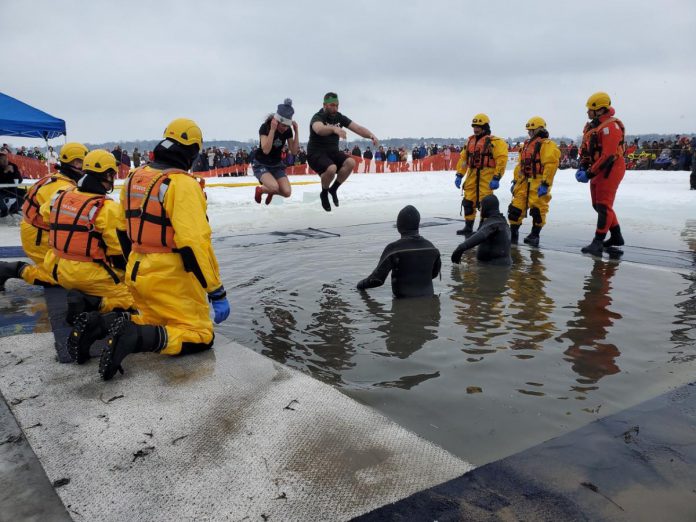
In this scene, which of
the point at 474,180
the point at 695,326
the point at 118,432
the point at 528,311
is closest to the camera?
the point at 118,432

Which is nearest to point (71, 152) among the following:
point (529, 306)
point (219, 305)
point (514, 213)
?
point (219, 305)

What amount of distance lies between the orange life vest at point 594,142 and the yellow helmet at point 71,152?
305 inches

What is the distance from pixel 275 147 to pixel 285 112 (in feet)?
2.44

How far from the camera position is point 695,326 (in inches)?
185

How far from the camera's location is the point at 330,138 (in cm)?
801

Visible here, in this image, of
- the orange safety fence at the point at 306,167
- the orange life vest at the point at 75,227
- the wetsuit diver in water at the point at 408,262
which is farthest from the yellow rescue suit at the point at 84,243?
the orange safety fence at the point at 306,167

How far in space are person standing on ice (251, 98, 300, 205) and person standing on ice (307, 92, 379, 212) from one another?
1.50 feet

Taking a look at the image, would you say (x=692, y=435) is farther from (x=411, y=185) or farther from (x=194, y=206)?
(x=411, y=185)

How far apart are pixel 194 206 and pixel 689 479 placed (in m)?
3.33

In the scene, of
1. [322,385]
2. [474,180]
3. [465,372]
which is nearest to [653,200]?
[474,180]

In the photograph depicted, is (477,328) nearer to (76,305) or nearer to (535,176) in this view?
(76,305)

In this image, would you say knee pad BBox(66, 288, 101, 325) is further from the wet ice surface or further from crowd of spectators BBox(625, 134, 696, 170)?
crowd of spectators BBox(625, 134, 696, 170)

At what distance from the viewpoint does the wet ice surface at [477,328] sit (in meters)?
3.20

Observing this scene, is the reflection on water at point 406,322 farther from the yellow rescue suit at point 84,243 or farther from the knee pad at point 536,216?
the knee pad at point 536,216
